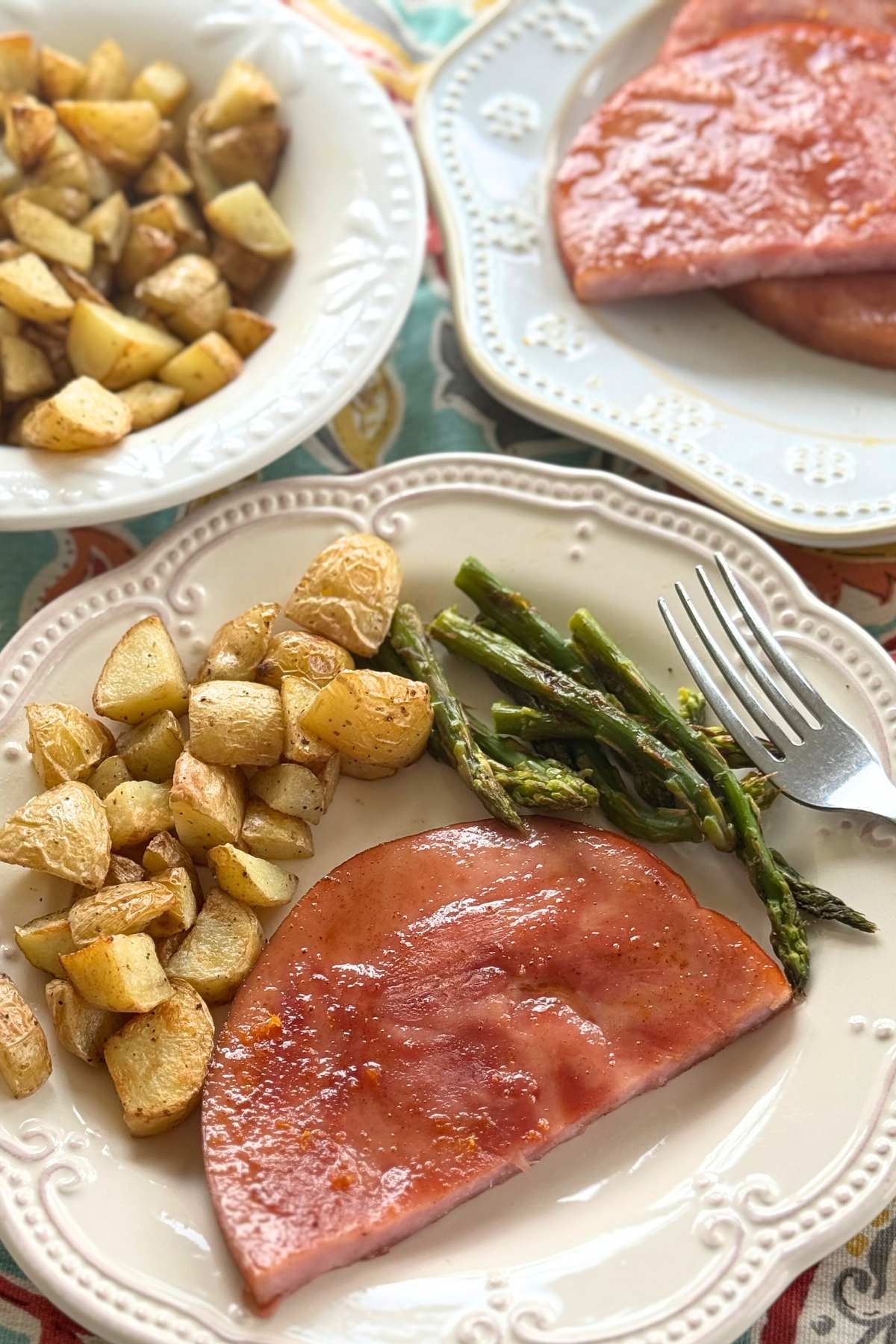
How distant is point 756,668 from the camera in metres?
2.66

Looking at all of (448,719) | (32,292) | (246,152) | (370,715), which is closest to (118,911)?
(370,715)

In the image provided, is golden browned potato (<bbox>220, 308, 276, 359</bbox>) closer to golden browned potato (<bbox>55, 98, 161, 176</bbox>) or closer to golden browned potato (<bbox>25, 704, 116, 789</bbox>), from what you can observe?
golden browned potato (<bbox>55, 98, 161, 176</bbox>)

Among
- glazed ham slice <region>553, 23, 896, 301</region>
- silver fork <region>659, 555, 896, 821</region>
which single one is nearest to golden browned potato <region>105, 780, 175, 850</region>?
silver fork <region>659, 555, 896, 821</region>

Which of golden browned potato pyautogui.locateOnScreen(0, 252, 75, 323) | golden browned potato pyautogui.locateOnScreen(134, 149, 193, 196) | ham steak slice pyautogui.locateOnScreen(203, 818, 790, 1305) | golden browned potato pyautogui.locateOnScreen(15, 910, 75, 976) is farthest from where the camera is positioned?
golden browned potato pyautogui.locateOnScreen(134, 149, 193, 196)

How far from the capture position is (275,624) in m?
2.87

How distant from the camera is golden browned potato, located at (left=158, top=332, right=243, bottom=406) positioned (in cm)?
301

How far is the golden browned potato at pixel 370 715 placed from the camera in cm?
253

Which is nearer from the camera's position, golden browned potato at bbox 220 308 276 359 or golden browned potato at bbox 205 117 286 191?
golden browned potato at bbox 220 308 276 359

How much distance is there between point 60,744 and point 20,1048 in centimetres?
60

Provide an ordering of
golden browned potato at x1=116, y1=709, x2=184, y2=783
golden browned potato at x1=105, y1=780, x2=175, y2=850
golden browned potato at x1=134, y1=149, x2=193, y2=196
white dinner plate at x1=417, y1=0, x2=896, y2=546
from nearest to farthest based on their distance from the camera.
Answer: golden browned potato at x1=105, y1=780, x2=175, y2=850 → golden browned potato at x1=116, y1=709, x2=184, y2=783 → white dinner plate at x1=417, y1=0, x2=896, y2=546 → golden browned potato at x1=134, y1=149, x2=193, y2=196

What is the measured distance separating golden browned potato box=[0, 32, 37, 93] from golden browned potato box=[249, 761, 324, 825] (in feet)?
6.60

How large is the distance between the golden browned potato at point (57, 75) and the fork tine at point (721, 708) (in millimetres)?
2111

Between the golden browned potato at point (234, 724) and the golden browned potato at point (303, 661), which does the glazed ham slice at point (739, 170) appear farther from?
the golden browned potato at point (234, 724)

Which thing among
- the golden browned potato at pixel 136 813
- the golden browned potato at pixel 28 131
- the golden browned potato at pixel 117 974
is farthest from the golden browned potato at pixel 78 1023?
the golden browned potato at pixel 28 131
